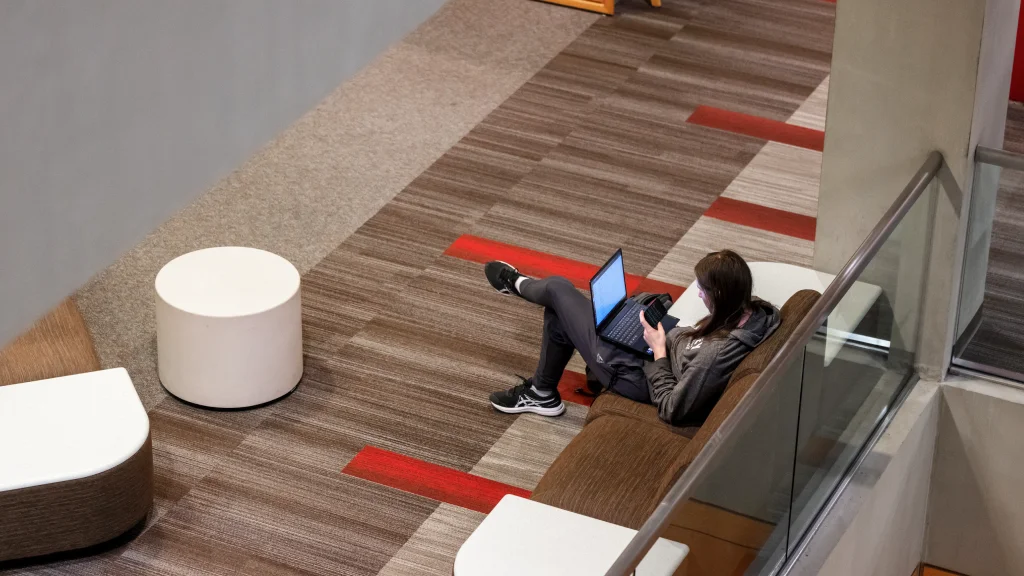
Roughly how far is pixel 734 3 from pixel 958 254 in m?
5.16

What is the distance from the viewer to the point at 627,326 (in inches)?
218

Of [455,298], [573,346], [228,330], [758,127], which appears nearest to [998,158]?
[573,346]

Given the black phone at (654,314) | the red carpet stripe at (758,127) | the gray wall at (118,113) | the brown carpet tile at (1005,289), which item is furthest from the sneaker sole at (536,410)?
the red carpet stripe at (758,127)

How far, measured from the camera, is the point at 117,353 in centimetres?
615

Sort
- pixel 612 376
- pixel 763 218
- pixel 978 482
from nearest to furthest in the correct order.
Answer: pixel 612 376, pixel 978 482, pixel 763 218

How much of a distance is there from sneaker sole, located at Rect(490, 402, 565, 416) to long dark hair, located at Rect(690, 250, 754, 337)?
1.06 metres

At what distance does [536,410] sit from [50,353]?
199cm

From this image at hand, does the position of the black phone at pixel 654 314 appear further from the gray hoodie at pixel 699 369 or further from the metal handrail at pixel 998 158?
the metal handrail at pixel 998 158

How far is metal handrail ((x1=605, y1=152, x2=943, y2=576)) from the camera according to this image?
11.6 ft

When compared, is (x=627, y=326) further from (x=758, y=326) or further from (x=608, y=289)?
(x=758, y=326)

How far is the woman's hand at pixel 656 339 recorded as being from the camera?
519 cm

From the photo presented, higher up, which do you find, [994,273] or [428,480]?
[994,273]

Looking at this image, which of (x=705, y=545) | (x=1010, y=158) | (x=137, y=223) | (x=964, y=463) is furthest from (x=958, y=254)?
(x=137, y=223)

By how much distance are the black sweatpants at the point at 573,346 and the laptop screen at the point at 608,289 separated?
54 millimetres
